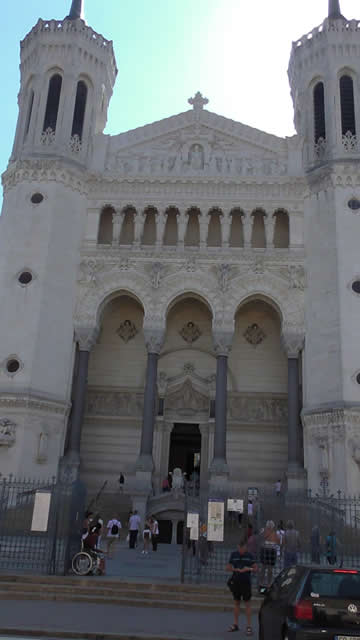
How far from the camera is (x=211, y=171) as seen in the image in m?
30.7

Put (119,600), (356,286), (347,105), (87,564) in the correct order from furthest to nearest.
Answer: (347,105) → (356,286) → (87,564) → (119,600)

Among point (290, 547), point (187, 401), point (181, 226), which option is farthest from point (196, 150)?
point (290, 547)

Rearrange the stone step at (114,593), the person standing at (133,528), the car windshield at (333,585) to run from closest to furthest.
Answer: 1. the car windshield at (333,585)
2. the stone step at (114,593)
3. the person standing at (133,528)

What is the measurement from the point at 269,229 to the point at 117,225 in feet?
24.0

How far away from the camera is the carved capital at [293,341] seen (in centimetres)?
2759

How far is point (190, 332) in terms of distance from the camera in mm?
31203

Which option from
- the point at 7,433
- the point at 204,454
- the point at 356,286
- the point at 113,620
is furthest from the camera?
the point at 204,454

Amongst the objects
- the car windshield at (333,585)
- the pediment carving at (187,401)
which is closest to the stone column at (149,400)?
the pediment carving at (187,401)

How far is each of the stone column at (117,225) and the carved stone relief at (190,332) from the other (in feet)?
17.8

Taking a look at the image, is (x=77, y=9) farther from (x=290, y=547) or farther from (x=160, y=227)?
(x=290, y=547)

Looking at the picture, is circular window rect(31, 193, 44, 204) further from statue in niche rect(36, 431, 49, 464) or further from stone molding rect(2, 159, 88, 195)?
statue in niche rect(36, 431, 49, 464)

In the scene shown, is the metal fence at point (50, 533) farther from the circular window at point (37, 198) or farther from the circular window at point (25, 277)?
the circular window at point (37, 198)

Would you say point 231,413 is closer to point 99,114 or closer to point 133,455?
point 133,455

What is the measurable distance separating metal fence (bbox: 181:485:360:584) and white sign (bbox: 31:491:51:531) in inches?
133
